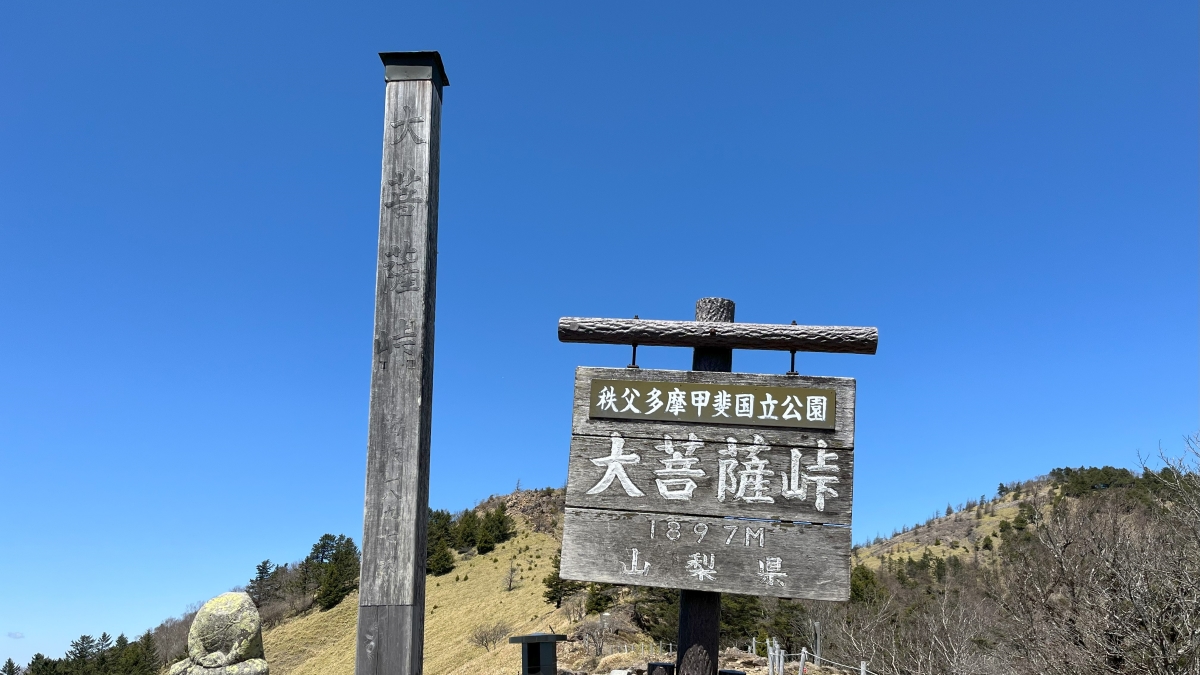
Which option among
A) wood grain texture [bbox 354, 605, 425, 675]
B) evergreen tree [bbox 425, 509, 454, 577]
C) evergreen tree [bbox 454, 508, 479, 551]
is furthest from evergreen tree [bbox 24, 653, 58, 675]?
wood grain texture [bbox 354, 605, 425, 675]

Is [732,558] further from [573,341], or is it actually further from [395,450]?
[395,450]

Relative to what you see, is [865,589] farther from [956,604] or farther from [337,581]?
[337,581]

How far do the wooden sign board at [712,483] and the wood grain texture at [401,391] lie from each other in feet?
3.85

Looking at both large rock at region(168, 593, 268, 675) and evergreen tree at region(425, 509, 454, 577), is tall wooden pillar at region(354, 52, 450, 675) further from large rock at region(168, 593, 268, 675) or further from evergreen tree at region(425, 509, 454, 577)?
evergreen tree at region(425, 509, 454, 577)

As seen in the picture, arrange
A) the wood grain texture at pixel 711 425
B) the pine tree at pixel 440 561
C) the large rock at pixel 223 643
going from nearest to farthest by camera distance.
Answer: the wood grain texture at pixel 711 425 → the large rock at pixel 223 643 → the pine tree at pixel 440 561

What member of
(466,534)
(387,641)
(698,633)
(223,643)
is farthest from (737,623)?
(466,534)

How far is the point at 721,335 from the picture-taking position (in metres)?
5.20

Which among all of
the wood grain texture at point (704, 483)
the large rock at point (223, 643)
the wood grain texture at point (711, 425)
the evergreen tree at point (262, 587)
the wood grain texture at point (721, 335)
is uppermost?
the wood grain texture at point (721, 335)

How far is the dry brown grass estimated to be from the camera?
104 feet

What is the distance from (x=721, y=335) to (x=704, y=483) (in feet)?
3.18

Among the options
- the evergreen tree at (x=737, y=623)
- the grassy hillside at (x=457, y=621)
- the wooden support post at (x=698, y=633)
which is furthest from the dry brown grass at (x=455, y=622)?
the wooden support post at (x=698, y=633)

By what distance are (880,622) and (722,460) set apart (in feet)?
82.2

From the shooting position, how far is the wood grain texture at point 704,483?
16.0ft

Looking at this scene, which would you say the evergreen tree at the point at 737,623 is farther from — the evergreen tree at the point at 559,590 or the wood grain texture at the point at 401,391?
the wood grain texture at the point at 401,391
